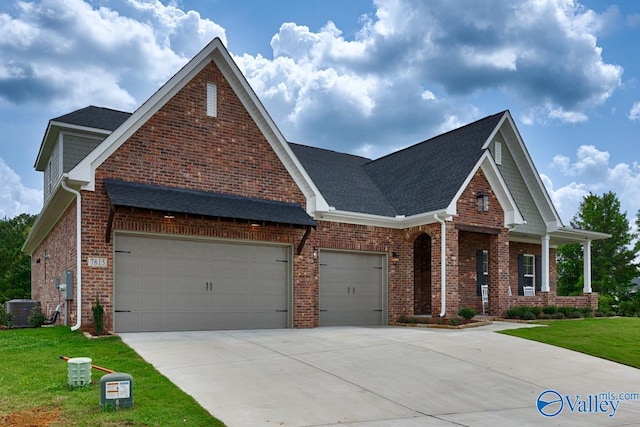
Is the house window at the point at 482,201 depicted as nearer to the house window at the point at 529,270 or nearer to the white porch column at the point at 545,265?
the white porch column at the point at 545,265

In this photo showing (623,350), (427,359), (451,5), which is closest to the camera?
(427,359)

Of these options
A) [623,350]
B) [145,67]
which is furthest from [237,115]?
[623,350]

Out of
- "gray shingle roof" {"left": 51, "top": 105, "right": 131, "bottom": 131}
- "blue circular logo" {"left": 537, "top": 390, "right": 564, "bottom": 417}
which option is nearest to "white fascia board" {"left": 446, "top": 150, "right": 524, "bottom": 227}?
"blue circular logo" {"left": 537, "top": 390, "right": 564, "bottom": 417}

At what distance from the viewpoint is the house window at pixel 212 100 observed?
14.9 meters

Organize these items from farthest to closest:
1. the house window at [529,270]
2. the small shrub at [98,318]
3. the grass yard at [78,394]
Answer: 1. the house window at [529,270]
2. the small shrub at [98,318]
3. the grass yard at [78,394]

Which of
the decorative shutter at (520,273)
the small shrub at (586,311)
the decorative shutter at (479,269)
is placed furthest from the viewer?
the decorative shutter at (520,273)

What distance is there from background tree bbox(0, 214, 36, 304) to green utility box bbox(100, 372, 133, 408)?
34.5 meters

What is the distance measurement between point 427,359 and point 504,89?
41.0ft

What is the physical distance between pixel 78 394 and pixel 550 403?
273 inches

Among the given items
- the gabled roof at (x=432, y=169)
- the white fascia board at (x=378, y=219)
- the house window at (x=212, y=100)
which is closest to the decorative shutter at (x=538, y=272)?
the gabled roof at (x=432, y=169)

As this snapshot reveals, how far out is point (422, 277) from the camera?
2038 cm

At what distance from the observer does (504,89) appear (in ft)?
65.2

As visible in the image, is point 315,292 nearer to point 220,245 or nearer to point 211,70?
point 220,245

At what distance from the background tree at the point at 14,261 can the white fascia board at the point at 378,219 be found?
1135 inches
